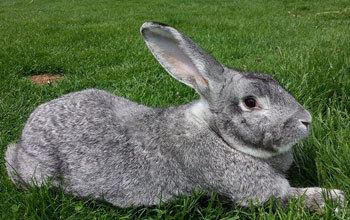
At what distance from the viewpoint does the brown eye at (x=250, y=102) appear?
12.9ft

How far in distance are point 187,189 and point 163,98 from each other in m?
2.49

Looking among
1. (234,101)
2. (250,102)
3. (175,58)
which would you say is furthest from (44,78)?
(250,102)

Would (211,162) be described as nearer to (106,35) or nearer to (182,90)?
(182,90)

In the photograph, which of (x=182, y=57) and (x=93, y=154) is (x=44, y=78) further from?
(x=182, y=57)

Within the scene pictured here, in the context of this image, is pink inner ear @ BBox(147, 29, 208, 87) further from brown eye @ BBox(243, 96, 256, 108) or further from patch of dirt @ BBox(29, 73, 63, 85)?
patch of dirt @ BBox(29, 73, 63, 85)

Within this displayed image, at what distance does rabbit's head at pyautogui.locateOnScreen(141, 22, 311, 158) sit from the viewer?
3.83m

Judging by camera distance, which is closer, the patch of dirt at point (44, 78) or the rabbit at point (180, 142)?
the rabbit at point (180, 142)

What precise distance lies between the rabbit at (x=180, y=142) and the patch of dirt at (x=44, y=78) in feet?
11.1

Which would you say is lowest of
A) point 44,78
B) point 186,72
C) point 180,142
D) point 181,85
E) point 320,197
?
point 44,78

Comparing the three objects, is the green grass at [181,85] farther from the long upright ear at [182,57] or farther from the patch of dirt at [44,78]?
the long upright ear at [182,57]

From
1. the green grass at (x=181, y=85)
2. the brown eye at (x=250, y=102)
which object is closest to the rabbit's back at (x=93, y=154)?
the green grass at (x=181, y=85)

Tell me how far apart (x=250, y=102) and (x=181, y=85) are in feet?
9.32

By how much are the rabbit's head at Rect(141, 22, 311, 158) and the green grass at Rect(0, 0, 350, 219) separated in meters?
0.45

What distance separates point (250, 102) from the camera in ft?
12.9
